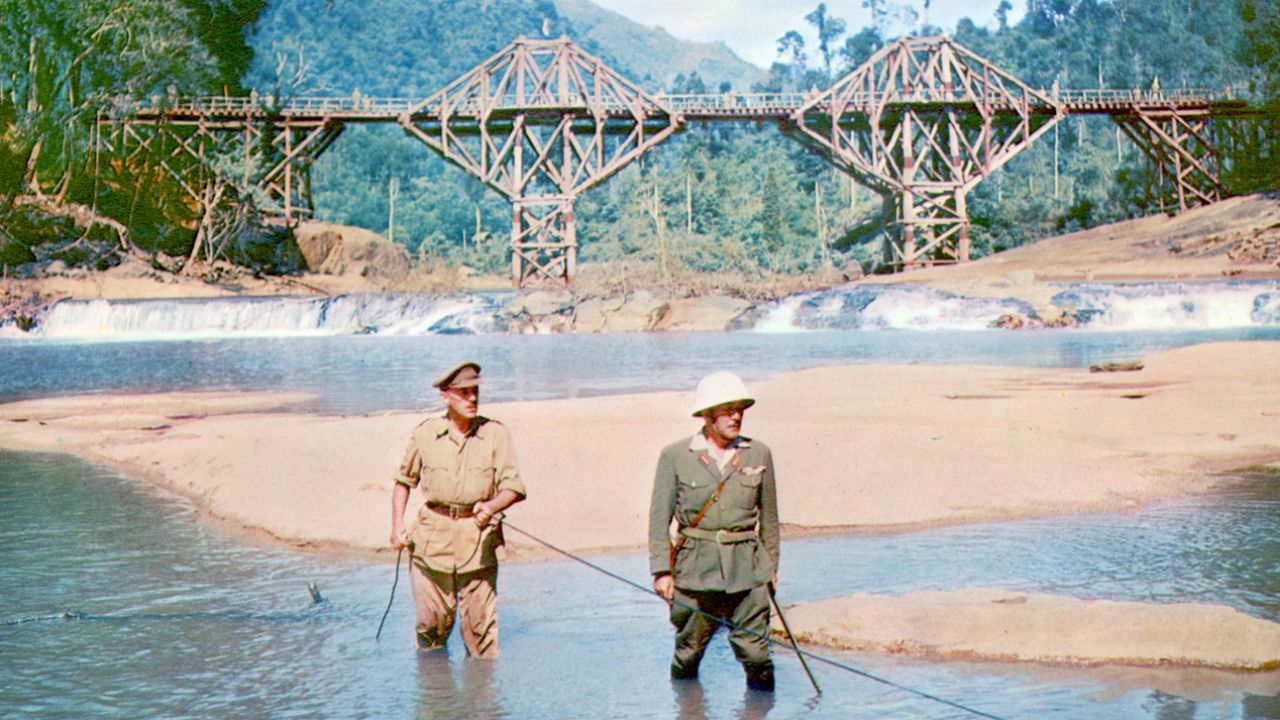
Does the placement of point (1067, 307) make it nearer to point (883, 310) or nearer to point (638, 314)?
point (883, 310)

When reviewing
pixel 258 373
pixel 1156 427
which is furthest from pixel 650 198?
pixel 1156 427

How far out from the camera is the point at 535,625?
26.0 feet

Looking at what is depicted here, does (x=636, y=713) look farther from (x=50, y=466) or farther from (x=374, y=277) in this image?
(x=374, y=277)

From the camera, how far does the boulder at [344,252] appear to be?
190 ft

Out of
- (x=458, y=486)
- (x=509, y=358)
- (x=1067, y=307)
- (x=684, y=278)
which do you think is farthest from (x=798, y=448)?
(x=684, y=278)

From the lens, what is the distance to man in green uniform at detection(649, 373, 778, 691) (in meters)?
5.48

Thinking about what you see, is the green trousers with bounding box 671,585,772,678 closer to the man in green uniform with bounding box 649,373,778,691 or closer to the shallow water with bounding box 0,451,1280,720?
the man in green uniform with bounding box 649,373,778,691

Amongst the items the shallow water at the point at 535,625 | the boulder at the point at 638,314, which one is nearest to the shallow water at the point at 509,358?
the boulder at the point at 638,314

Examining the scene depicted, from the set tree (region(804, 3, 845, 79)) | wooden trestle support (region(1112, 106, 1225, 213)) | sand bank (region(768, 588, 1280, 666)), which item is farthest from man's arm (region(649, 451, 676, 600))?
tree (region(804, 3, 845, 79))

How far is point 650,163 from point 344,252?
135 feet

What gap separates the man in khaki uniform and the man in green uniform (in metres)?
0.99

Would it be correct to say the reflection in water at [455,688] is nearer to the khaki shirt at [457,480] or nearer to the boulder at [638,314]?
the khaki shirt at [457,480]

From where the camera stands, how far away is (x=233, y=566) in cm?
977

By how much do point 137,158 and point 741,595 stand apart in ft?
185
